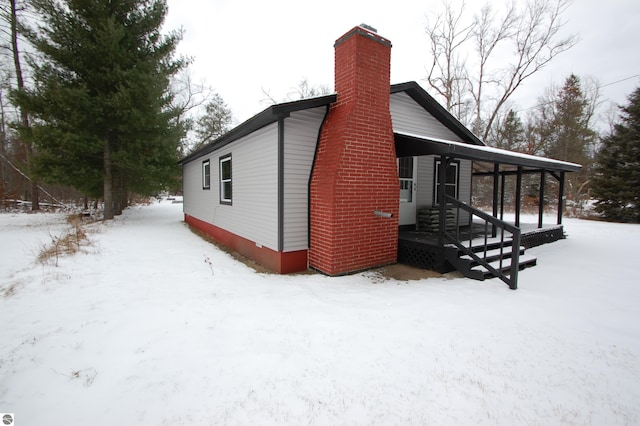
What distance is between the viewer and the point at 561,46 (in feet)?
54.1

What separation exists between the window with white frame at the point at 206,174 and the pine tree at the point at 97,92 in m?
2.70

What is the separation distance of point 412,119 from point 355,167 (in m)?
3.35

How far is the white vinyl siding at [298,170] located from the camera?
5.28 m

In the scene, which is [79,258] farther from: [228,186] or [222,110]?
[222,110]

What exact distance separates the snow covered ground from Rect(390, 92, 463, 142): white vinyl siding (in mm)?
4069

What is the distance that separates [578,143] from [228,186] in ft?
77.7

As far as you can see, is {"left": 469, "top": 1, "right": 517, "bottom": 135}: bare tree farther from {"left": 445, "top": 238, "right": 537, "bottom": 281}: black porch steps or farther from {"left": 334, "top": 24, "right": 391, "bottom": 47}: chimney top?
{"left": 334, "top": 24, "right": 391, "bottom": 47}: chimney top

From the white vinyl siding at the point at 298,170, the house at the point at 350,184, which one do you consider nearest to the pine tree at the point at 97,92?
the house at the point at 350,184

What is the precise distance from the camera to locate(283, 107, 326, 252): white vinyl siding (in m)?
5.28

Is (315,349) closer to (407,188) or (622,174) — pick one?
(407,188)

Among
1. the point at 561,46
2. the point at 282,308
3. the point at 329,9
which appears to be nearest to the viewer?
the point at 282,308

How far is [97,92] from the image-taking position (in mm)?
10914

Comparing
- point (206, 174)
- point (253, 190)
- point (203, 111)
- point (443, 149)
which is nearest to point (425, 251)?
point (443, 149)

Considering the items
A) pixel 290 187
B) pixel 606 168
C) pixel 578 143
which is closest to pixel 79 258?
pixel 290 187
